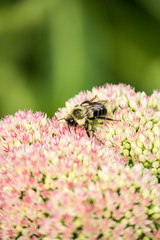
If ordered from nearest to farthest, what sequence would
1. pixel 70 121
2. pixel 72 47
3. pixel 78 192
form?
pixel 78 192, pixel 70 121, pixel 72 47

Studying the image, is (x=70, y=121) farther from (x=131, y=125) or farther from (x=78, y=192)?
(x=78, y=192)

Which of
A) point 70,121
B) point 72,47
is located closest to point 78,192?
point 70,121

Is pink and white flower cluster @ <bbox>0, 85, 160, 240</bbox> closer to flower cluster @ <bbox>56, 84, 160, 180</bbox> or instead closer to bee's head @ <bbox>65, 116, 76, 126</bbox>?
flower cluster @ <bbox>56, 84, 160, 180</bbox>

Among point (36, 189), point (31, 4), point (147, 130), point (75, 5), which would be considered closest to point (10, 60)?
point (31, 4)

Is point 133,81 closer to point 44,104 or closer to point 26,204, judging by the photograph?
point 44,104

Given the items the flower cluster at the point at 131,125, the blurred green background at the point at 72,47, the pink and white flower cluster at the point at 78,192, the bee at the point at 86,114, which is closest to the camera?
the pink and white flower cluster at the point at 78,192

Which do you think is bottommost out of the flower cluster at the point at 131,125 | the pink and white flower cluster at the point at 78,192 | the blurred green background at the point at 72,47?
the pink and white flower cluster at the point at 78,192

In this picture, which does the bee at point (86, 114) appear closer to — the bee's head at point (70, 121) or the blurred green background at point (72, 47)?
the bee's head at point (70, 121)

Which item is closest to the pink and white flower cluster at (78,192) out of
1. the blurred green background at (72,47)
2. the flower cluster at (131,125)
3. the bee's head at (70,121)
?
the flower cluster at (131,125)

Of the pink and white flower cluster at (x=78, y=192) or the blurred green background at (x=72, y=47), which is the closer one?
the pink and white flower cluster at (x=78, y=192)
